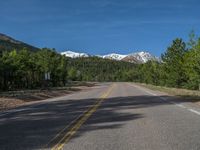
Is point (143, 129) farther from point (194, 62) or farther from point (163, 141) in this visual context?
point (194, 62)

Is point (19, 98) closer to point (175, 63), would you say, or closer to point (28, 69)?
point (28, 69)

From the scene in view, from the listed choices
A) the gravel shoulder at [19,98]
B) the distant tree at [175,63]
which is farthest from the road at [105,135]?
the distant tree at [175,63]

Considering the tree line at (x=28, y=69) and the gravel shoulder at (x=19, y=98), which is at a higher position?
the tree line at (x=28, y=69)

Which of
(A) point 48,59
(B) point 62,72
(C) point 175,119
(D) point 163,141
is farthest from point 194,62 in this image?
(B) point 62,72

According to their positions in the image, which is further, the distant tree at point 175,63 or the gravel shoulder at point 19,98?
the distant tree at point 175,63

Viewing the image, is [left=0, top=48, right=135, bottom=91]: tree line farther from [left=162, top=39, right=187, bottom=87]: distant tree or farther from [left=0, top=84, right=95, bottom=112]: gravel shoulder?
[left=162, top=39, right=187, bottom=87]: distant tree

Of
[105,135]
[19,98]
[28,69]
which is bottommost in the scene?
[105,135]

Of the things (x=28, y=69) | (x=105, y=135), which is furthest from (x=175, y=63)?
(x=105, y=135)

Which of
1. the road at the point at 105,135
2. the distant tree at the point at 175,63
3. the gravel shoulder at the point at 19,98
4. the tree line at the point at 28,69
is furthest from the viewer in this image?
the distant tree at the point at 175,63

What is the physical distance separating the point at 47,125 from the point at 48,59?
63.7m

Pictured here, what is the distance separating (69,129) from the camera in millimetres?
12742

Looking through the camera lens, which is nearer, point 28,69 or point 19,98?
point 19,98

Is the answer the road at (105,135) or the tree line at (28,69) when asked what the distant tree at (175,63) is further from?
the road at (105,135)

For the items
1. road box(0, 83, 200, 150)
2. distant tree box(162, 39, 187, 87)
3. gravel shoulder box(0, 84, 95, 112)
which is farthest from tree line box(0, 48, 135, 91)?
road box(0, 83, 200, 150)
